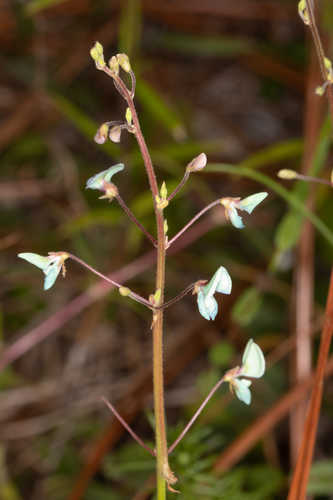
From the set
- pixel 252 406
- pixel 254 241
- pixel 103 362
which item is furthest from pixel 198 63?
pixel 252 406

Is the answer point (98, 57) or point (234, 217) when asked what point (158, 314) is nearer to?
point (234, 217)

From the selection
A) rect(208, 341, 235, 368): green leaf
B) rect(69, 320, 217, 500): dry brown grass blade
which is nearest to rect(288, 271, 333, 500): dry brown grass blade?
rect(69, 320, 217, 500): dry brown grass blade

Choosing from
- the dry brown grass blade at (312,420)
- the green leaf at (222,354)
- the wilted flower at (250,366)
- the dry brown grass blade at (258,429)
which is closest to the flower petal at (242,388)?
the wilted flower at (250,366)

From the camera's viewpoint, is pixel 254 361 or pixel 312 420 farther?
pixel 312 420

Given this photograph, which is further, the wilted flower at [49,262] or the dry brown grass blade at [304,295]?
the dry brown grass blade at [304,295]

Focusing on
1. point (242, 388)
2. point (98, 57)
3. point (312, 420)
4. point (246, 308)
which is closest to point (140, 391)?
point (246, 308)

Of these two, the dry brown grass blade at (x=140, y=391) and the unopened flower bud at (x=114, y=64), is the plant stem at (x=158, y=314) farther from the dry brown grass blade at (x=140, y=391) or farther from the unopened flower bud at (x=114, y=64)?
the dry brown grass blade at (x=140, y=391)

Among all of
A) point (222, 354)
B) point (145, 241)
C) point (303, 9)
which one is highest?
point (145, 241)
